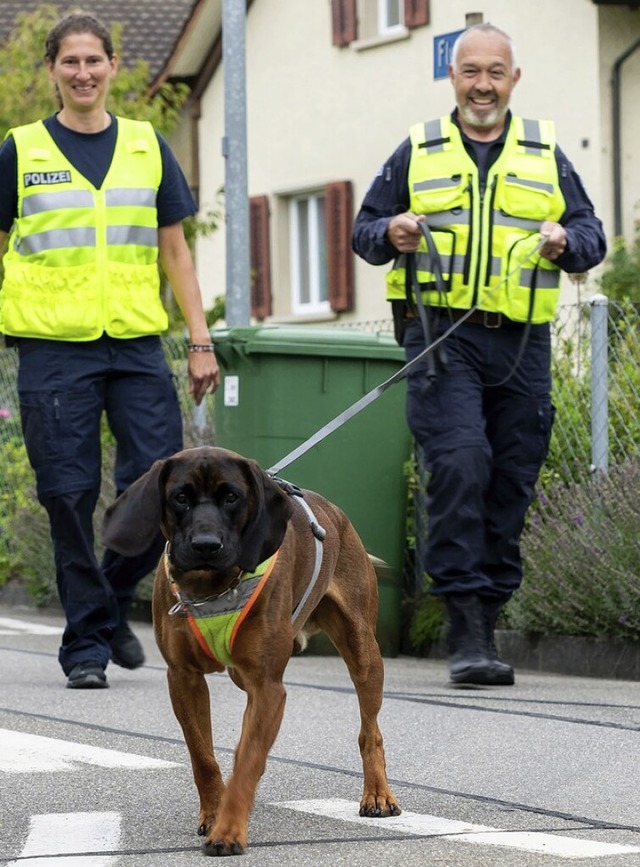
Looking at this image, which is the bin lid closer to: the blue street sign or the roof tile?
the blue street sign

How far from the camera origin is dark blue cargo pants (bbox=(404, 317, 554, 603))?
739 centimetres

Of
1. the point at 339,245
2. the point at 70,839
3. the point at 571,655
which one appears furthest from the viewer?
the point at 339,245

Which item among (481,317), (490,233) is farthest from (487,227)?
(481,317)

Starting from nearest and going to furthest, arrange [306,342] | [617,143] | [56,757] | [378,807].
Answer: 1. [378,807]
2. [56,757]
3. [306,342]
4. [617,143]

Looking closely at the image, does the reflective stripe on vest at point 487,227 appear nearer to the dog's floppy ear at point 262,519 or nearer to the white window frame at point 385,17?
the dog's floppy ear at point 262,519

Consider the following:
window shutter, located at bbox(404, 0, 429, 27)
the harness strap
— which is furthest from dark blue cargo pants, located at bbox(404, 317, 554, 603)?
window shutter, located at bbox(404, 0, 429, 27)

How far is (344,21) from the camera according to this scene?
23312 millimetres

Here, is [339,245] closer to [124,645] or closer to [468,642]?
[124,645]

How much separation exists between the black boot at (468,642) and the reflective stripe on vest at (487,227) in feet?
3.55

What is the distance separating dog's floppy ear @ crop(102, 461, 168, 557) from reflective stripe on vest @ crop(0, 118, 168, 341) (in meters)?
2.78

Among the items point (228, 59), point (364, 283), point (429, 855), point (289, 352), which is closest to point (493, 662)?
point (289, 352)

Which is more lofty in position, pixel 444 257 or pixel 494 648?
pixel 444 257

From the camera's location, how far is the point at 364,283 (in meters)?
23.5

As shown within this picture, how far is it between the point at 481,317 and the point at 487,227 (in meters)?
0.33
